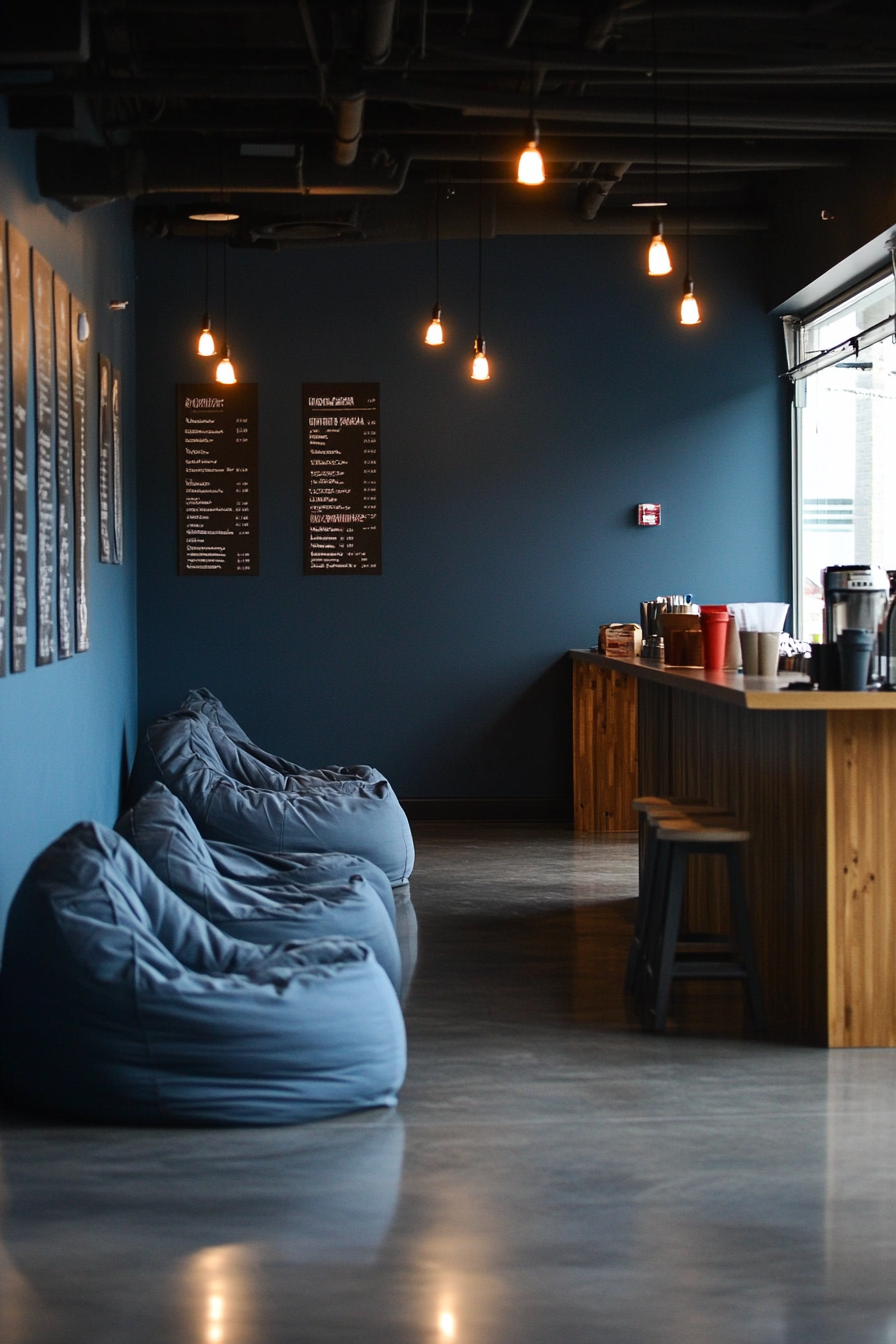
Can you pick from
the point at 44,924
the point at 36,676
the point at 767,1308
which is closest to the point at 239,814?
the point at 36,676

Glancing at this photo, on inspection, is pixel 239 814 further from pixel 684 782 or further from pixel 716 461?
pixel 716 461

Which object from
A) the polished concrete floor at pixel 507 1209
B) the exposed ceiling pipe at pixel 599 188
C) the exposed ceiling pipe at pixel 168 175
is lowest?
the polished concrete floor at pixel 507 1209

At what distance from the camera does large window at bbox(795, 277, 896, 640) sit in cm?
818

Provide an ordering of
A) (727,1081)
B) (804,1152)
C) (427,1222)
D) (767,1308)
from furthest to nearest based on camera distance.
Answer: (727,1081) < (804,1152) < (427,1222) < (767,1308)

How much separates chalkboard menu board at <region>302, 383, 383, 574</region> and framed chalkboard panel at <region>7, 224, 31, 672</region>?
4.29 m

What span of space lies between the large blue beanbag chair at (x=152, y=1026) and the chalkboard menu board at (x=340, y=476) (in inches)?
221

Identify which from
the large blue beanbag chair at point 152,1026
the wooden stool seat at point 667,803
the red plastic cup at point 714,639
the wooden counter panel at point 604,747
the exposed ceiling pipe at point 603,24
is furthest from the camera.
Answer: the wooden counter panel at point 604,747

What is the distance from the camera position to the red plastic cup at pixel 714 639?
5500 mm

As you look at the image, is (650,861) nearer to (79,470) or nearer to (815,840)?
(815,840)

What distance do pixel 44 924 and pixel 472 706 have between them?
231 inches

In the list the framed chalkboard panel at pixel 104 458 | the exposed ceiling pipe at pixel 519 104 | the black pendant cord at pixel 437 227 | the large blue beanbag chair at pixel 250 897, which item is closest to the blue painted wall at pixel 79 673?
the framed chalkboard panel at pixel 104 458

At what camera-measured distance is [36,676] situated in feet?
17.5

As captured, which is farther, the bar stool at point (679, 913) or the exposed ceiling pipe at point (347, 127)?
the exposed ceiling pipe at point (347, 127)

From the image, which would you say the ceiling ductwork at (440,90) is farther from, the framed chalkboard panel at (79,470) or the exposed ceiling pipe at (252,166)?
the framed chalkboard panel at (79,470)
